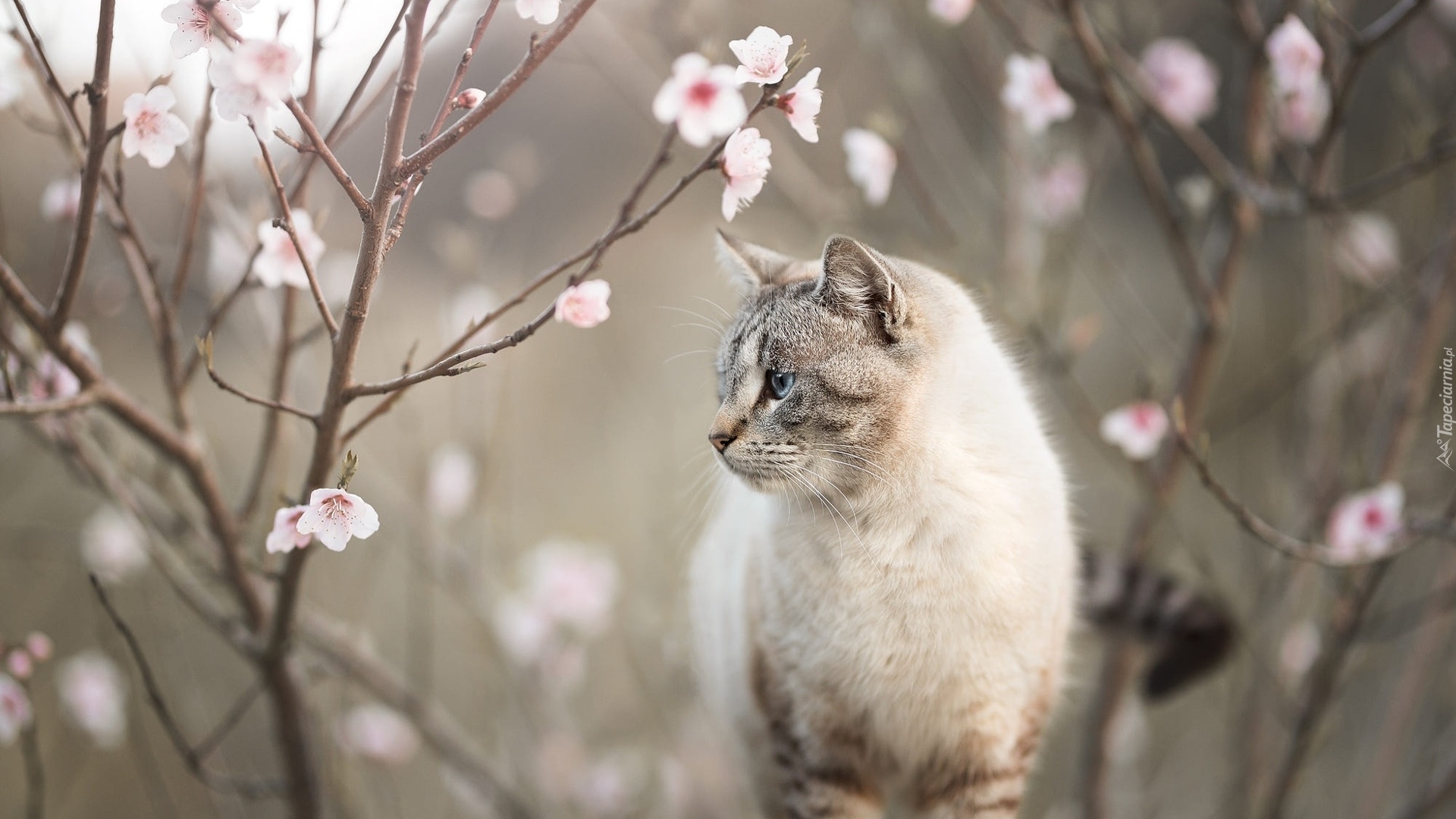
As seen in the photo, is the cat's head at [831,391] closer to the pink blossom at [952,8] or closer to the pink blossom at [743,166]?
the pink blossom at [743,166]

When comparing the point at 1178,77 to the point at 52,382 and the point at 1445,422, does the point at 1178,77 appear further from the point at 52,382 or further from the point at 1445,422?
the point at 52,382

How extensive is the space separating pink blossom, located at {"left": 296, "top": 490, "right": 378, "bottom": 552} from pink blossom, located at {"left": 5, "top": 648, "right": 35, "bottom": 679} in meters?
0.58

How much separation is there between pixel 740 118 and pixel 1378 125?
237 cm

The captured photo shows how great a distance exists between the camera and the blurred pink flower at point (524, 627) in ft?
7.47

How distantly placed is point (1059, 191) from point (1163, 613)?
0.95 metres

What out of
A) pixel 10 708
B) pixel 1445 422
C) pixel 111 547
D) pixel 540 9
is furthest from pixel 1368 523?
pixel 111 547

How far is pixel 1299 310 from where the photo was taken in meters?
2.84

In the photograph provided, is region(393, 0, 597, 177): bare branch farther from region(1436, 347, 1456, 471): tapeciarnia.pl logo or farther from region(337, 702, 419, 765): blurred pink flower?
region(337, 702, 419, 765): blurred pink flower

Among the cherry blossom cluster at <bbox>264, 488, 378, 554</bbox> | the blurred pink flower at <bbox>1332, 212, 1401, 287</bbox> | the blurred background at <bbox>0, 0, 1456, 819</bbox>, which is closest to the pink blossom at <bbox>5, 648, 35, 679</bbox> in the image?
the blurred background at <bbox>0, 0, 1456, 819</bbox>

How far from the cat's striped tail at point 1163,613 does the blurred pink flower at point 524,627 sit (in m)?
1.31

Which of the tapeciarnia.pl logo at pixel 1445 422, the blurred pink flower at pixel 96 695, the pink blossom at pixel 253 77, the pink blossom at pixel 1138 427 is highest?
the blurred pink flower at pixel 96 695

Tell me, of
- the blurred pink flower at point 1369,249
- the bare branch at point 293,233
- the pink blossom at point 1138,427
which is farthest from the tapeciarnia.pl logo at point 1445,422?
the bare branch at point 293,233

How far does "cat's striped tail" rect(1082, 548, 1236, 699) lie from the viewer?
1.58 metres

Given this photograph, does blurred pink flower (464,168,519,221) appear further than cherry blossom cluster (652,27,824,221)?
Yes
